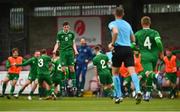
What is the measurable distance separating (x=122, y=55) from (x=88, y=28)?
16.4m

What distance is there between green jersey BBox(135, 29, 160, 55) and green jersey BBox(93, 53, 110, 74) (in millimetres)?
6549

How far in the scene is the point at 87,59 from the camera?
29797mm

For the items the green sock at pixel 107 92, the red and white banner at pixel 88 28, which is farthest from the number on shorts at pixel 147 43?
the red and white banner at pixel 88 28

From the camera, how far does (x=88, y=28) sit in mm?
34531

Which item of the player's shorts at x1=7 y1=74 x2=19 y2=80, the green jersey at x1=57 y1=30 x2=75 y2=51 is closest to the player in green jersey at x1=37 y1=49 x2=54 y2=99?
the green jersey at x1=57 y1=30 x2=75 y2=51

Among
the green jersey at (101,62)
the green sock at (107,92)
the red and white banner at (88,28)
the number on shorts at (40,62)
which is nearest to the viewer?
the number on shorts at (40,62)

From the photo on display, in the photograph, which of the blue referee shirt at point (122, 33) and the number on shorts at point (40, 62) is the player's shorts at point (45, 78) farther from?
the blue referee shirt at point (122, 33)

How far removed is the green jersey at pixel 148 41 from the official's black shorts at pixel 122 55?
1446 millimetres

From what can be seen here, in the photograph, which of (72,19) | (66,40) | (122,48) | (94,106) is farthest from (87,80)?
(122,48)

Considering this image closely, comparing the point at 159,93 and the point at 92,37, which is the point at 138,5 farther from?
the point at 159,93

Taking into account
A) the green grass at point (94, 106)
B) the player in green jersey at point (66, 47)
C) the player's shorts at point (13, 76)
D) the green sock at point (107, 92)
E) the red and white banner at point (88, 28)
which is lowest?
the green grass at point (94, 106)

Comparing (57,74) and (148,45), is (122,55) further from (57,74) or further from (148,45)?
(57,74)

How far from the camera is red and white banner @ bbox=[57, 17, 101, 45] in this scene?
34438 millimetres

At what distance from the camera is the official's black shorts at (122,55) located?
18234mm
